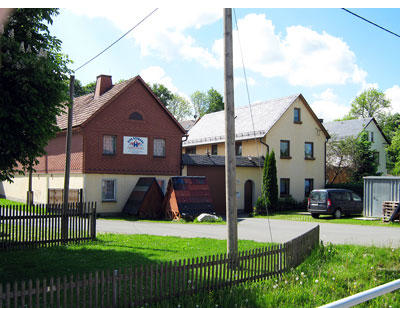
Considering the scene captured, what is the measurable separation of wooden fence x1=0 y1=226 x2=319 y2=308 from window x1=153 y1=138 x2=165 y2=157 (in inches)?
755

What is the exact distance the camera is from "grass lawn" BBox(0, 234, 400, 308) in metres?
8.26

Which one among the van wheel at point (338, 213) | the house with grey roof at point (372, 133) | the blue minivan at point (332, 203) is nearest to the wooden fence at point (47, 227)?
the blue minivan at point (332, 203)

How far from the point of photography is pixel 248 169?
3338 cm

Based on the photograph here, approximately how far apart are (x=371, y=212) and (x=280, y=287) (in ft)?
64.9

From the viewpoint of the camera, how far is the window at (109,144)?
89.1ft

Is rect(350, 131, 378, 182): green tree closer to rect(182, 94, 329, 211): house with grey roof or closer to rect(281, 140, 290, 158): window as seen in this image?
rect(182, 94, 329, 211): house with grey roof

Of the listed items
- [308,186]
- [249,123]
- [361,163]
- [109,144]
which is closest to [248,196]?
[308,186]

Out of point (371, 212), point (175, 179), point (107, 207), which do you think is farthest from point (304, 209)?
point (107, 207)

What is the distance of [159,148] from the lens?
1170 inches

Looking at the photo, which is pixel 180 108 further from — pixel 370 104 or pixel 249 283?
pixel 249 283

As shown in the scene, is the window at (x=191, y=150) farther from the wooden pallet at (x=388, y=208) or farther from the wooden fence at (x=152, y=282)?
the wooden fence at (x=152, y=282)

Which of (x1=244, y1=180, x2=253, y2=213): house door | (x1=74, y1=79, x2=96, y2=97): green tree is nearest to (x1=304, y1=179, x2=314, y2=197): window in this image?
(x1=244, y1=180, x2=253, y2=213): house door

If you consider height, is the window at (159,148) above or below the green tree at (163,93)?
below

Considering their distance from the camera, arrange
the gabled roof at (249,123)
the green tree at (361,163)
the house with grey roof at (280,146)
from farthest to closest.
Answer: the green tree at (361,163) → the gabled roof at (249,123) → the house with grey roof at (280,146)
